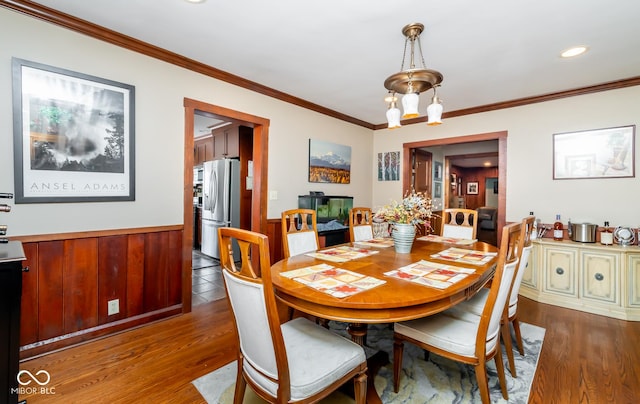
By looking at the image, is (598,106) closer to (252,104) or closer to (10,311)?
(252,104)

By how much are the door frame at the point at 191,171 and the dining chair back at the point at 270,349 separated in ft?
5.53

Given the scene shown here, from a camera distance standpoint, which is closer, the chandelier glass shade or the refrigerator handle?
the chandelier glass shade

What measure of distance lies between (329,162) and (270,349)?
3426mm

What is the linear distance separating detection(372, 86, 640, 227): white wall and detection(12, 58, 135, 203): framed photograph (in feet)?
13.7

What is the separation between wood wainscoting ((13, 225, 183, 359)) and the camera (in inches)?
80.7

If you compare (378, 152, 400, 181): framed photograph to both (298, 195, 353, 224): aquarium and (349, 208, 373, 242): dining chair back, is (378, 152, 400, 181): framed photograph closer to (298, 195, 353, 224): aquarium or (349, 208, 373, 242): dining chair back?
(298, 195, 353, 224): aquarium

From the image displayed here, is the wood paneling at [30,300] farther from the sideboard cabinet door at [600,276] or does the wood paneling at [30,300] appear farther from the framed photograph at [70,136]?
the sideboard cabinet door at [600,276]

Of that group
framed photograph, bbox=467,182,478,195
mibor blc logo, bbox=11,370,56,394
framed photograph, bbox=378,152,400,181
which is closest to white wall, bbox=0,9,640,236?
framed photograph, bbox=378,152,400,181

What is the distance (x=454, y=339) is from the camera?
1552 mm

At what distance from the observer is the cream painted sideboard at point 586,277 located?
2.83 metres

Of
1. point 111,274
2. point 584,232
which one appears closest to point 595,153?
point 584,232

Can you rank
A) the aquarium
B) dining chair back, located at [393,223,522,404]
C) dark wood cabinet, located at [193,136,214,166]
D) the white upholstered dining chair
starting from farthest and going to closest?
1. dark wood cabinet, located at [193,136,214,166]
2. the aquarium
3. the white upholstered dining chair
4. dining chair back, located at [393,223,522,404]

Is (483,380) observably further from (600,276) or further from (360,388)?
(600,276)

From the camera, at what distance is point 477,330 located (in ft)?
5.10
